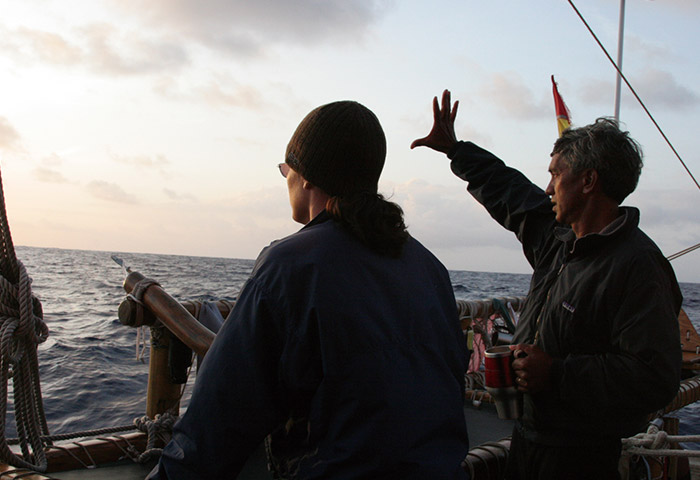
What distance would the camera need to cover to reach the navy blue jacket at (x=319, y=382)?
103 cm

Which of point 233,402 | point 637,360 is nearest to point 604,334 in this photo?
point 637,360

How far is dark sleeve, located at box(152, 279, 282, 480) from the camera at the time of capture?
1032 millimetres

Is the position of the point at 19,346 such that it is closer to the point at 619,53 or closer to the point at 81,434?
the point at 81,434

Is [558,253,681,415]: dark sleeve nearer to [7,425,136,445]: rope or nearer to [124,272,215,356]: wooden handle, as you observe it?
[124,272,215,356]: wooden handle

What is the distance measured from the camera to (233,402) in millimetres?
1034

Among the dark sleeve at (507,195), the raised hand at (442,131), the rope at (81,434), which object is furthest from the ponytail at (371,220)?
the rope at (81,434)

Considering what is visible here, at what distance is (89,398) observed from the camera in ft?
22.4

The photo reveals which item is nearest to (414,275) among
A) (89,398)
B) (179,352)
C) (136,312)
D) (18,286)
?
(18,286)

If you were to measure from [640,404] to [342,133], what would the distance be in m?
1.23

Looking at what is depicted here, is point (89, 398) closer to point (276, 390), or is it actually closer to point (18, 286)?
point (18, 286)

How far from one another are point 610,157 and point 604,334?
23.2 inches

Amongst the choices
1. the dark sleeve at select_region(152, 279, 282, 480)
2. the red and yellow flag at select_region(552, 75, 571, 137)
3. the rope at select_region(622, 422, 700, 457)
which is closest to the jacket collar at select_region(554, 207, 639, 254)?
the rope at select_region(622, 422, 700, 457)

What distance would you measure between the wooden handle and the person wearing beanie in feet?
2.69

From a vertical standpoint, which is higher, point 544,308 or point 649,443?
point 544,308
